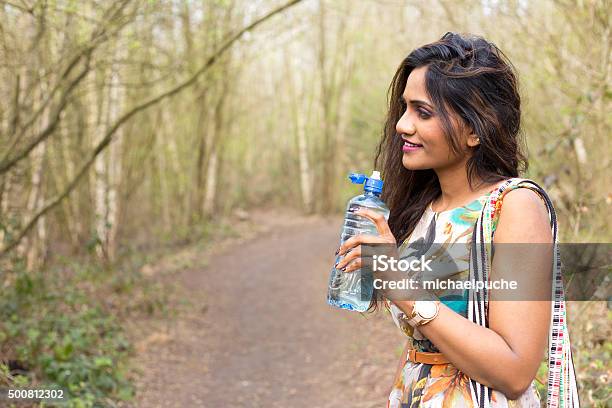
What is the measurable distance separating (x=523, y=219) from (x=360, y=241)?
13.5 inches

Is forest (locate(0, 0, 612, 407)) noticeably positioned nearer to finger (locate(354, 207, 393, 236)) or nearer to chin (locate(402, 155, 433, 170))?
chin (locate(402, 155, 433, 170))

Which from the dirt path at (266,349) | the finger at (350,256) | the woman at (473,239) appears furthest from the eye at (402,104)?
the dirt path at (266,349)

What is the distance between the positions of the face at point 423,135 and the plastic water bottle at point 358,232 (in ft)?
0.36

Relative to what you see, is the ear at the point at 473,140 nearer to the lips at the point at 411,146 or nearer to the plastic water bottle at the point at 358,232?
the lips at the point at 411,146

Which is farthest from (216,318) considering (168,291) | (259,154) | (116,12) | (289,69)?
(259,154)

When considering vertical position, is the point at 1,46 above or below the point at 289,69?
below

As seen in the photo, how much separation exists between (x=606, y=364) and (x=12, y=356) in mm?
4140

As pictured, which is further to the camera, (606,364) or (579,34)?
(579,34)

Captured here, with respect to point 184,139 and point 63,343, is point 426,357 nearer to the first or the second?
point 63,343

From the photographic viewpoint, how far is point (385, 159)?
1.88 m

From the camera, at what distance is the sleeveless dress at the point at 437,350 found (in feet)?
4.78

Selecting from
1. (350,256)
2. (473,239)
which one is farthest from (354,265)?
(473,239)

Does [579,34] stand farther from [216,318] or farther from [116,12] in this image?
[216,318]

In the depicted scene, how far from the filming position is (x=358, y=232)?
4.95ft
